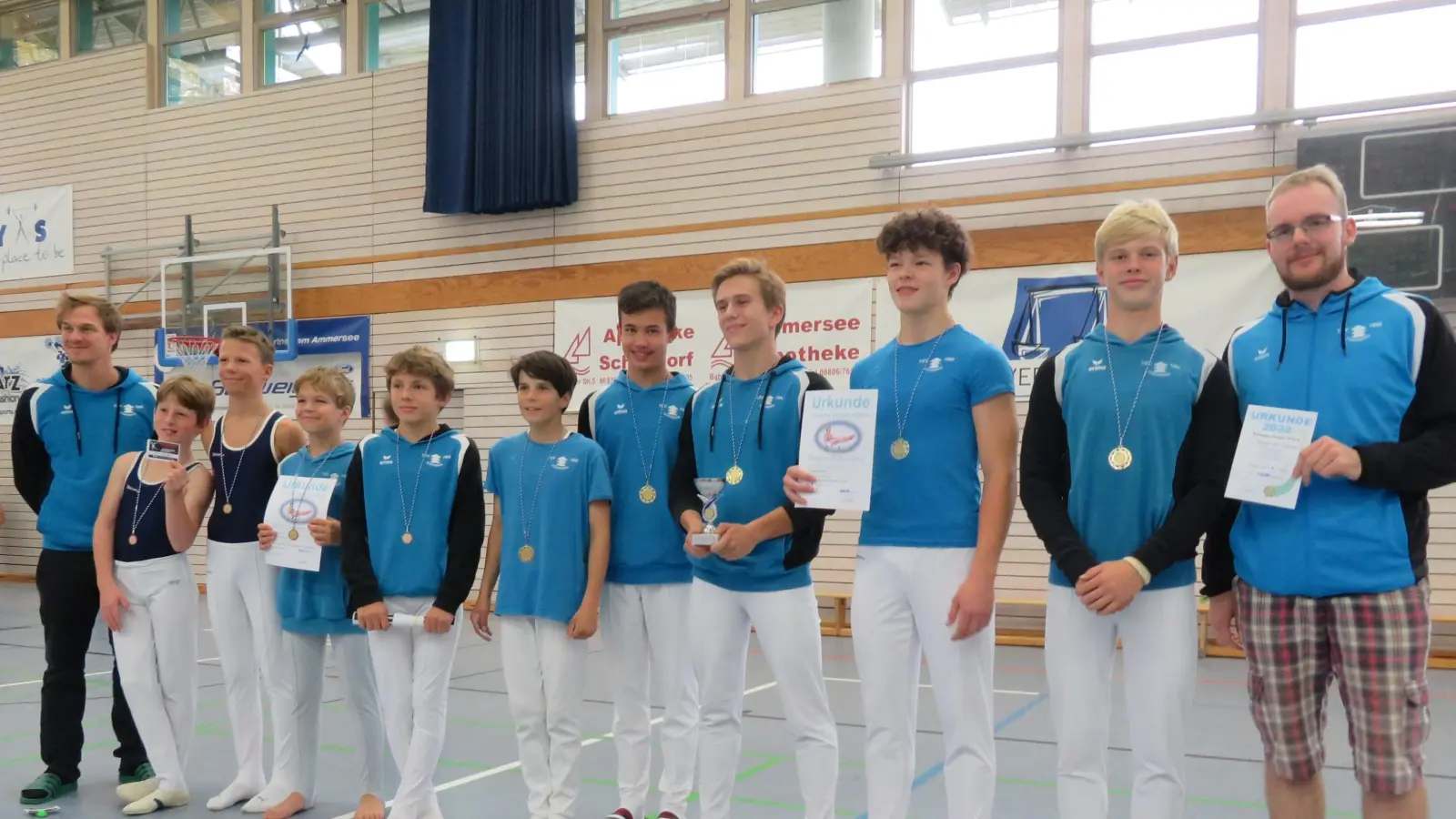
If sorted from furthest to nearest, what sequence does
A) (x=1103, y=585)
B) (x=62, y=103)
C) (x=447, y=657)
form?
(x=62, y=103)
(x=447, y=657)
(x=1103, y=585)

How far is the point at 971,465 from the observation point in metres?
2.90

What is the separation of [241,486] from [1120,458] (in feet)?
10.1

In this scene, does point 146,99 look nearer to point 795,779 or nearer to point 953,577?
point 795,779

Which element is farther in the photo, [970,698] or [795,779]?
[795,779]

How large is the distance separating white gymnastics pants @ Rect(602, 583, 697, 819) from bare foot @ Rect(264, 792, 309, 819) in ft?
4.03

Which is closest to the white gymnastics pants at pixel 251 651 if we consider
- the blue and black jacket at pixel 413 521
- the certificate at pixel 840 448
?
the blue and black jacket at pixel 413 521

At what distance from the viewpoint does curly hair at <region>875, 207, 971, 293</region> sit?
114 inches

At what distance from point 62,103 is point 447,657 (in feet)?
38.3

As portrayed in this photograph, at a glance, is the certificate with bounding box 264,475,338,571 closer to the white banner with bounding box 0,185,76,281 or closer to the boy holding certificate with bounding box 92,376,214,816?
the boy holding certificate with bounding box 92,376,214,816

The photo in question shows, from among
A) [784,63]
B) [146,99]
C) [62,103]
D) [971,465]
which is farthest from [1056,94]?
[62,103]

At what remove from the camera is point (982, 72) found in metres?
8.61

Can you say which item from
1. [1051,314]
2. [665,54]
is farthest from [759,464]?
[665,54]

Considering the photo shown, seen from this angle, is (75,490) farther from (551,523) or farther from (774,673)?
(774,673)

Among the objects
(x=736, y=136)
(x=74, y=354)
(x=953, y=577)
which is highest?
(x=736, y=136)
